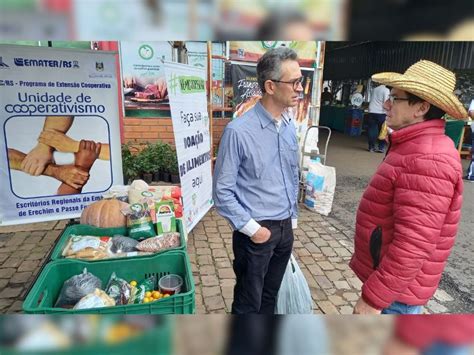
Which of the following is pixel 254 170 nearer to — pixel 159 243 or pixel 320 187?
pixel 159 243

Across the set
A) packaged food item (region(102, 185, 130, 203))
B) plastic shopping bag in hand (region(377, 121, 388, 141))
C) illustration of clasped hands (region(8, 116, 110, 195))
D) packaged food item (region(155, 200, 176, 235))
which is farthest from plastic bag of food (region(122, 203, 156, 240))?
plastic shopping bag in hand (region(377, 121, 388, 141))

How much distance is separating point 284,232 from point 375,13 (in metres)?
2.03

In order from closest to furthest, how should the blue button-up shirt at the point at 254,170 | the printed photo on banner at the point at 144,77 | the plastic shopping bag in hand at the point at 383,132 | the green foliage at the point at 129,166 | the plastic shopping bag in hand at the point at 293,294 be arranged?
the blue button-up shirt at the point at 254,170 → the plastic shopping bag in hand at the point at 293,294 → the green foliage at the point at 129,166 → the printed photo on banner at the point at 144,77 → the plastic shopping bag in hand at the point at 383,132

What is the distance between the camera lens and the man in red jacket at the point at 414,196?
1401mm

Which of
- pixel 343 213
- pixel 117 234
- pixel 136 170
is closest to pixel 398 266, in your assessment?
pixel 117 234

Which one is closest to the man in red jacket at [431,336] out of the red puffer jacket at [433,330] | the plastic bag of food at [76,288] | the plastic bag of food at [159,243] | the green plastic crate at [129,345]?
the red puffer jacket at [433,330]

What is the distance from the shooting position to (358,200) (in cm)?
621

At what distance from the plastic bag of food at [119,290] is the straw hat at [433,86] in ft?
5.73

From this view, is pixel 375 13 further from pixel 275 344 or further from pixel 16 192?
pixel 16 192

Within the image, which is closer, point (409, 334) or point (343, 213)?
point (409, 334)

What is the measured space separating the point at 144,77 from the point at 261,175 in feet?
16.5

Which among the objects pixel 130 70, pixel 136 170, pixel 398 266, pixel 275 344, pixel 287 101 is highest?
pixel 130 70

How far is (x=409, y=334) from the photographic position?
A: 0.54 metres

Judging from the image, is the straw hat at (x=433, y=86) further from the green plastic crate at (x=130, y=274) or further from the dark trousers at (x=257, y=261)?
the green plastic crate at (x=130, y=274)
